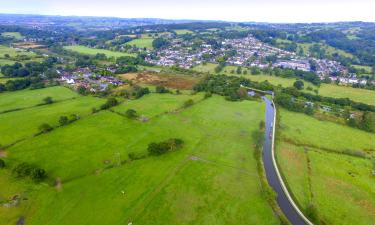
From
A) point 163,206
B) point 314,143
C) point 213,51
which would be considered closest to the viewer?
point 163,206

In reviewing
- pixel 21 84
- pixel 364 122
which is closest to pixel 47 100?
pixel 21 84

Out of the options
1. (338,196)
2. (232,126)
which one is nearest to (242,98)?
(232,126)

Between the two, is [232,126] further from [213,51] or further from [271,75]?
[213,51]

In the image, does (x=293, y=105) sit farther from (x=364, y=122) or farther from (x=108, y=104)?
(x=108, y=104)

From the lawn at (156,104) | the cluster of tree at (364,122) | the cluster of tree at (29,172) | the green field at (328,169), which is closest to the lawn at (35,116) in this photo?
the lawn at (156,104)

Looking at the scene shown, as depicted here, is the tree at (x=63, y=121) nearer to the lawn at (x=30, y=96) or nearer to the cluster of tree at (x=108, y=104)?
the cluster of tree at (x=108, y=104)

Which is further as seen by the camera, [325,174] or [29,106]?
[29,106]

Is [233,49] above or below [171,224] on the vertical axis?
above
